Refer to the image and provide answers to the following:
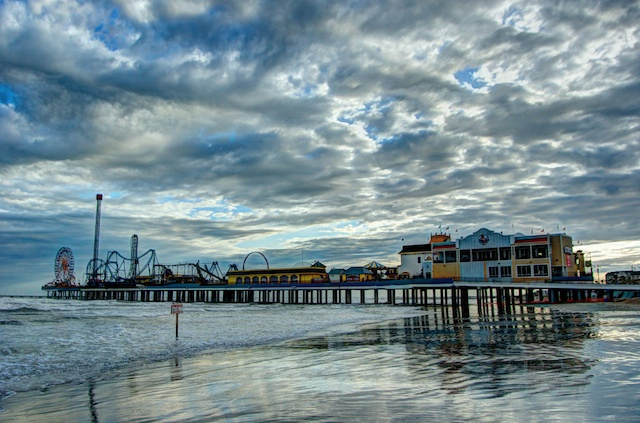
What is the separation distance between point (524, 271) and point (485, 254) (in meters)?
5.61

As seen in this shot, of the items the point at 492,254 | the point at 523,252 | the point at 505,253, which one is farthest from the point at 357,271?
the point at 523,252

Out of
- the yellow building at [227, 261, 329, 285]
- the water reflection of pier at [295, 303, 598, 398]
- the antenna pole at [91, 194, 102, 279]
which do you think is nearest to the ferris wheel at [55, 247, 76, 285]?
the antenna pole at [91, 194, 102, 279]

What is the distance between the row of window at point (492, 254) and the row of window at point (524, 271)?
1.26 meters

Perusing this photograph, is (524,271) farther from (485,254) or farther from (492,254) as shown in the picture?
(485,254)

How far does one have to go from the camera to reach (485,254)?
6888cm

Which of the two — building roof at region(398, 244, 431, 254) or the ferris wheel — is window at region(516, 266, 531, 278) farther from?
the ferris wheel

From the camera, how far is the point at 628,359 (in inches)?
555

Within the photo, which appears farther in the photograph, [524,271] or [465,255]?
[465,255]

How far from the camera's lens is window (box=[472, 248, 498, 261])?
6804 centimetres

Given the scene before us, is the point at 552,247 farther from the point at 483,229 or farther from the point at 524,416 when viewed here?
the point at 524,416

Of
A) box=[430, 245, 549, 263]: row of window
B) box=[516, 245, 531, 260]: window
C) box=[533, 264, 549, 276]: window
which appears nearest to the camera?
box=[533, 264, 549, 276]: window

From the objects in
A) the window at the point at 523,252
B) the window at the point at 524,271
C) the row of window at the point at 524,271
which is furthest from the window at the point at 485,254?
the window at the point at 524,271

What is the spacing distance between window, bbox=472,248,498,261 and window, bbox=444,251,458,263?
9.49 ft

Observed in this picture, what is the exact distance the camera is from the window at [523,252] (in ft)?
217
